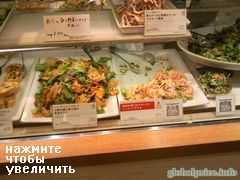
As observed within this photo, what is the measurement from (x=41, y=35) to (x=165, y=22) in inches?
17.6

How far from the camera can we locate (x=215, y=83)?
4.09 ft

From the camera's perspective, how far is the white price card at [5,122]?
3.33 ft

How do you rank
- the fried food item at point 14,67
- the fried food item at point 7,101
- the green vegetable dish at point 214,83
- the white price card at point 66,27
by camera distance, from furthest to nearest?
the fried food item at point 14,67
the green vegetable dish at point 214,83
the fried food item at point 7,101
the white price card at point 66,27

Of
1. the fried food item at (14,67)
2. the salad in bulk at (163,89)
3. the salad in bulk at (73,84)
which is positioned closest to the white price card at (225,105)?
the salad in bulk at (163,89)

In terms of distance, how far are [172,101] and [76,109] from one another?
1.14 feet

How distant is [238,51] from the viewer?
131cm

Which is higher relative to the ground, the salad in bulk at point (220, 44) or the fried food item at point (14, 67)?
the salad in bulk at point (220, 44)

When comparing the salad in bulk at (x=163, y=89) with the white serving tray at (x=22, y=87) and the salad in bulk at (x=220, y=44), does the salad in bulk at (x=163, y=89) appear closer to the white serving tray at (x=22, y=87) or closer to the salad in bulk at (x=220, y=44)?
the salad in bulk at (x=220, y=44)

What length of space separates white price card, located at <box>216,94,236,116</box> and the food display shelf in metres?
0.27

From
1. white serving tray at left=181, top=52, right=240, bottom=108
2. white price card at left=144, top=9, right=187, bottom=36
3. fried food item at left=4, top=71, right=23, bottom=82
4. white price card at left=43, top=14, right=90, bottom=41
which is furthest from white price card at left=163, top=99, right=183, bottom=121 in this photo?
fried food item at left=4, top=71, right=23, bottom=82

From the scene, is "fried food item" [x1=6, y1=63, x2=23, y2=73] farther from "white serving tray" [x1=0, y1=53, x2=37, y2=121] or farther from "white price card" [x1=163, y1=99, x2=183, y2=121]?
"white price card" [x1=163, y1=99, x2=183, y2=121]

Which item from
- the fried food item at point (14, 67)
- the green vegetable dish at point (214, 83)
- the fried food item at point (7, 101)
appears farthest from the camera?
the fried food item at point (14, 67)

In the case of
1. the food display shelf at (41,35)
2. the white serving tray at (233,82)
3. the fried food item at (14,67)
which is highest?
the food display shelf at (41,35)

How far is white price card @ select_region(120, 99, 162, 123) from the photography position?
3.52 feet
